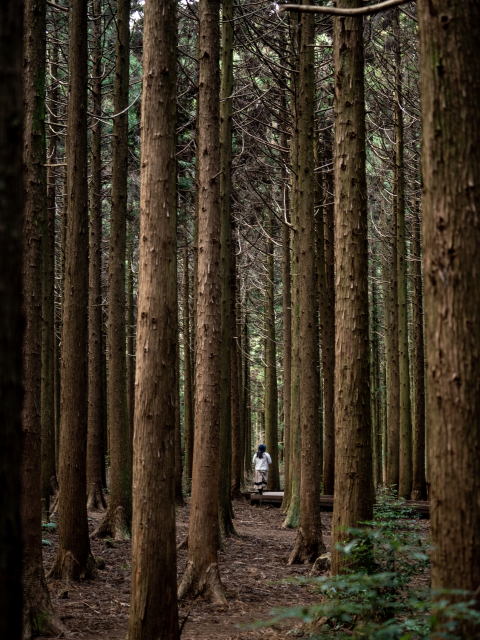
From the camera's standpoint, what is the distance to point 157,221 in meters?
5.68

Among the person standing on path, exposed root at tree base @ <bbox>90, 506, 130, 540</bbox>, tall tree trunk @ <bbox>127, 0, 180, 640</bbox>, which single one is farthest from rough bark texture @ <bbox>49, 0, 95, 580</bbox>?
the person standing on path

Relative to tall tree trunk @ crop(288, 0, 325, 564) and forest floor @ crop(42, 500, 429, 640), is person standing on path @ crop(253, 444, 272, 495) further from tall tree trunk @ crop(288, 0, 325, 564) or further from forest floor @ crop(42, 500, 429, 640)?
tall tree trunk @ crop(288, 0, 325, 564)

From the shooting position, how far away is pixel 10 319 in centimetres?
220

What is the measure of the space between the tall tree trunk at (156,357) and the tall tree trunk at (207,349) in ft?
7.93

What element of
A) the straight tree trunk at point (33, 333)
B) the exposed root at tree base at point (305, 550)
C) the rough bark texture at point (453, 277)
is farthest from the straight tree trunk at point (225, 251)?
the rough bark texture at point (453, 277)

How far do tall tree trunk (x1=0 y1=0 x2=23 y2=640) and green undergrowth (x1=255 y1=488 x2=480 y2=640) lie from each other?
5.05 feet

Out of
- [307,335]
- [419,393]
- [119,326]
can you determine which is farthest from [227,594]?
[419,393]

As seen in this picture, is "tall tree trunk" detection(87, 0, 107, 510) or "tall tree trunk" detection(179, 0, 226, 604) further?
"tall tree trunk" detection(87, 0, 107, 510)

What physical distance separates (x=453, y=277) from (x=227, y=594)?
6.09 metres

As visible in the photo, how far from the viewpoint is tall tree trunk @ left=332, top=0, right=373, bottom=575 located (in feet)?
19.4

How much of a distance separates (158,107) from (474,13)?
298cm

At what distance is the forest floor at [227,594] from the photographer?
6.62 metres

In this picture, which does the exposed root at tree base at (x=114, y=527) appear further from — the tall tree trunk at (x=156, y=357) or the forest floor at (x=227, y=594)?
Result: the tall tree trunk at (x=156, y=357)

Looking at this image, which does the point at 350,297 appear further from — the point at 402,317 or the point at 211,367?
the point at 402,317
